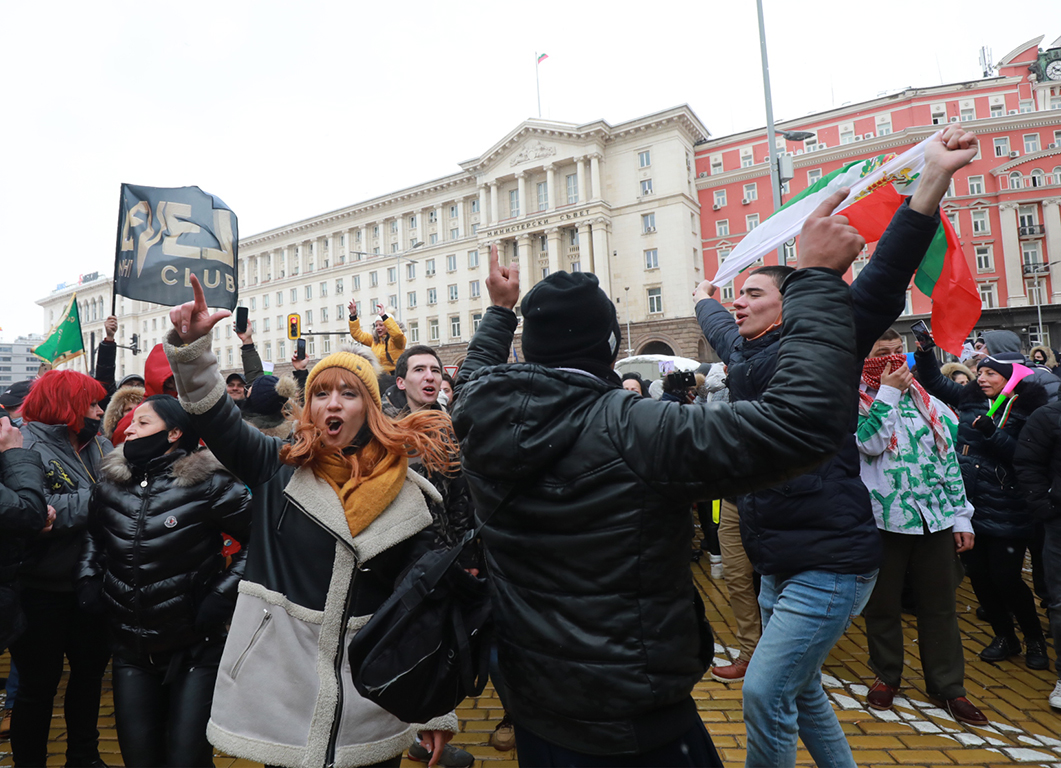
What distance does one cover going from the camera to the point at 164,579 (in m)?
2.78

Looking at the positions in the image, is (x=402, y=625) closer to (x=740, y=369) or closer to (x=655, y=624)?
(x=655, y=624)

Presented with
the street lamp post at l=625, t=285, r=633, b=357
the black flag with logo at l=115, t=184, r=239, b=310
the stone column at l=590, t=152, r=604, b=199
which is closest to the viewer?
the black flag with logo at l=115, t=184, r=239, b=310

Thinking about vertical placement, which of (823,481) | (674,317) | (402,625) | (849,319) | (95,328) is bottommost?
(402,625)

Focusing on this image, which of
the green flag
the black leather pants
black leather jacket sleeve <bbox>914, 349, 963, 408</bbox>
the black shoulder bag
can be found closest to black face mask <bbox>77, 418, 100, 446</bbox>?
the black leather pants

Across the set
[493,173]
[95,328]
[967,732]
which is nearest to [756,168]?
[493,173]

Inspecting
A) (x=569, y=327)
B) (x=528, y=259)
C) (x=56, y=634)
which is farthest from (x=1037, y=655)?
(x=528, y=259)

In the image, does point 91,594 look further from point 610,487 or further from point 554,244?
point 554,244

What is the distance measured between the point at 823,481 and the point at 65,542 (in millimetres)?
4032

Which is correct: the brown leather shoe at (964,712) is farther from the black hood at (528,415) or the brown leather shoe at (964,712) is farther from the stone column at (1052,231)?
the stone column at (1052,231)

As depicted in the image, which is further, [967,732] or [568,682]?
[967,732]

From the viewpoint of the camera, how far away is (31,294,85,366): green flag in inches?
334

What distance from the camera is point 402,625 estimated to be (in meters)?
1.66

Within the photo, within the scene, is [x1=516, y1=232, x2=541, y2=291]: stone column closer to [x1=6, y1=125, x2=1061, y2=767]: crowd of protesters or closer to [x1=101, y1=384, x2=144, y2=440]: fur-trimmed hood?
[x1=101, y1=384, x2=144, y2=440]: fur-trimmed hood

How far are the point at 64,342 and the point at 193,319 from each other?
833 centimetres
